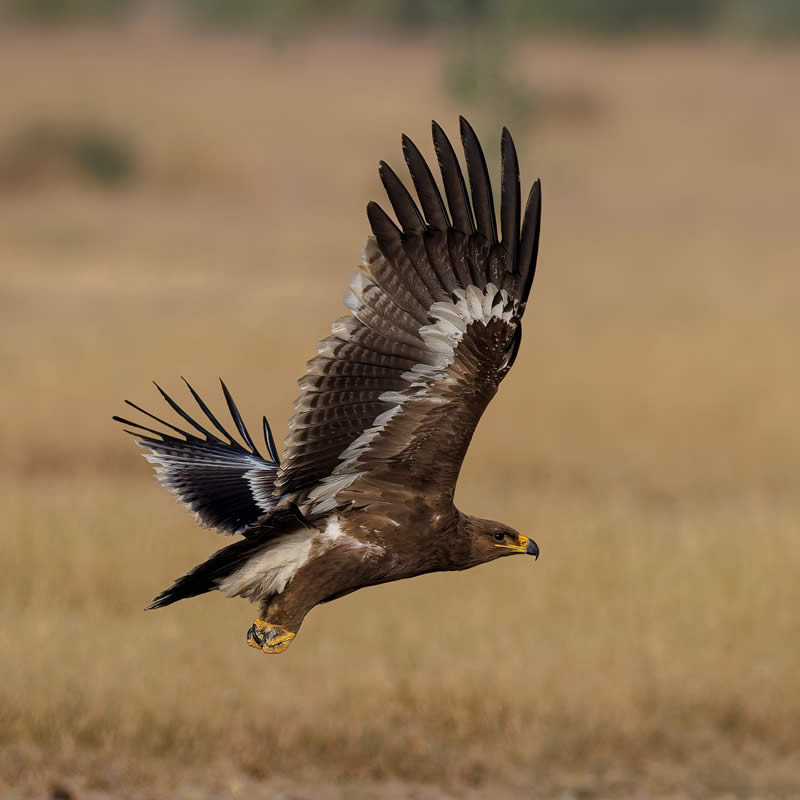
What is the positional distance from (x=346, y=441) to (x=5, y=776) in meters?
3.74

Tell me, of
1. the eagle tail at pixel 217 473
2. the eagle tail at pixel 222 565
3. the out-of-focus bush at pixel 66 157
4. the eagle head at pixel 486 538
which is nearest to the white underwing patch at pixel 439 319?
the eagle head at pixel 486 538

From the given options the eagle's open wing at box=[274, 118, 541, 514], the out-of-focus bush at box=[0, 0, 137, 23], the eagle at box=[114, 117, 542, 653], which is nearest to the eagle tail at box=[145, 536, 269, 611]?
the eagle at box=[114, 117, 542, 653]

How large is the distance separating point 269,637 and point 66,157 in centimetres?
3662

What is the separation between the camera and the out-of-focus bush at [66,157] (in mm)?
40000

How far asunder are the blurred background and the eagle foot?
3.09m

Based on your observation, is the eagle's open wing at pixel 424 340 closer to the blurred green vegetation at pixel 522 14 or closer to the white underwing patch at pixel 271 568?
the white underwing patch at pixel 271 568

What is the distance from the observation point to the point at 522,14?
45.2 meters

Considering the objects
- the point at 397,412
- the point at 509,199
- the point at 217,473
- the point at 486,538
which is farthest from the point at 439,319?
the point at 217,473

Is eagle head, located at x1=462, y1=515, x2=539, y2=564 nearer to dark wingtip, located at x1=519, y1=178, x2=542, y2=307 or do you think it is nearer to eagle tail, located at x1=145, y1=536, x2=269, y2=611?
eagle tail, located at x1=145, y1=536, x2=269, y2=611

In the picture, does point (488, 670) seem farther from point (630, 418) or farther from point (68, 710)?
point (630, 418)

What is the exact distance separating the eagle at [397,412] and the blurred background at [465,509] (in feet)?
10.4

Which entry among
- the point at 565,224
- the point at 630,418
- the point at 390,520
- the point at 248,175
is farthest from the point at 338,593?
the point at 248,175

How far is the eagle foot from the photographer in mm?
5867

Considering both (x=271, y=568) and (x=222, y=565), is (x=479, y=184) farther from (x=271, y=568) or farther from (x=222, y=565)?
(x=222, y=565)
